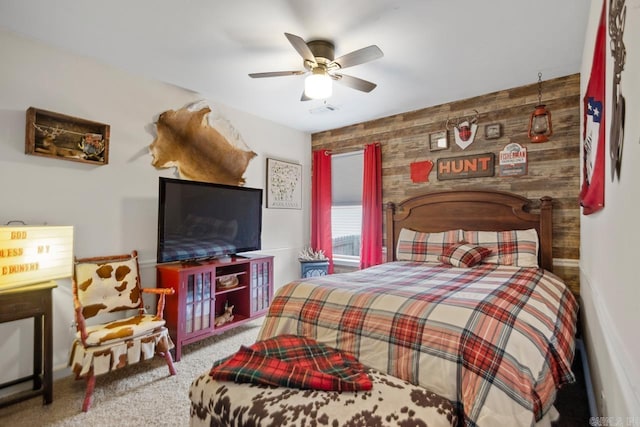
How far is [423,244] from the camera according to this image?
339 centimetres

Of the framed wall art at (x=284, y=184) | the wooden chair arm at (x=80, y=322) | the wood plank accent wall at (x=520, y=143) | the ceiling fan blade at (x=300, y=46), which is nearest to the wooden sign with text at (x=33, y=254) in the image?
the wooden chair arm at (x=80, y=322)

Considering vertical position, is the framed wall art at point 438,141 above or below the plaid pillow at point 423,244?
above

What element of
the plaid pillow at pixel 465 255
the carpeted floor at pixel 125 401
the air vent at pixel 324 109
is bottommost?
the carpeted floor at pixel 125 401

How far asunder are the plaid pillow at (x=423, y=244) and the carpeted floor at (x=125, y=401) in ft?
7.36

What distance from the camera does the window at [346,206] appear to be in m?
4.34

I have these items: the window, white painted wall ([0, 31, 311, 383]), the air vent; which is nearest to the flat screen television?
white painted wall ([0, 31, 311, 383])

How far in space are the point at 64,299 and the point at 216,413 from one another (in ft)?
6.22

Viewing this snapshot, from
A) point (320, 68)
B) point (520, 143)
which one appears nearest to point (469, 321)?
point (320, 68)

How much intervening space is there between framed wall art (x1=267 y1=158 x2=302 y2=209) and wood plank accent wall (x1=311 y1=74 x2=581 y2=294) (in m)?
1.24

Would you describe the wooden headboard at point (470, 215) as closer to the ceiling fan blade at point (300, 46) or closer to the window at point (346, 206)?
the window at point (346, 206)

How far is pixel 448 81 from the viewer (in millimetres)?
2980

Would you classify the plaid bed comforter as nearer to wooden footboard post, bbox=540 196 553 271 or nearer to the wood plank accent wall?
wooden footboard post, bbox=540 196 553 271

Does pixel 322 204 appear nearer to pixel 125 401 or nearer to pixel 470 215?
pixel 470 215

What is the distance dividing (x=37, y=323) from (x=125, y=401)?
32.4 inches
